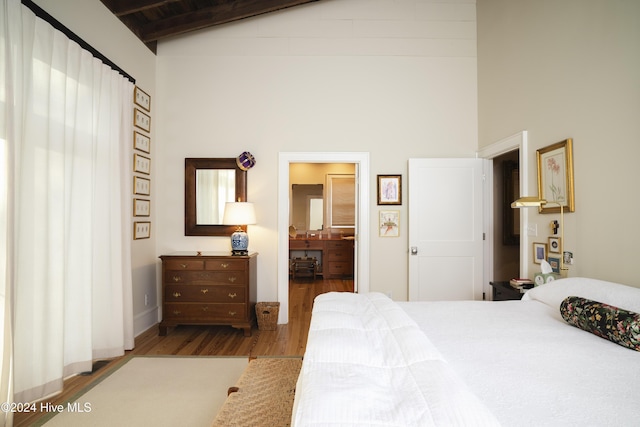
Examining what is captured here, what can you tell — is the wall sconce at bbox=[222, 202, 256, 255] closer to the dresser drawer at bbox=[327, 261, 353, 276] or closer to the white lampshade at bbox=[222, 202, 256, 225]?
the white lampshade at bbox=[222, 202, 256, 225]

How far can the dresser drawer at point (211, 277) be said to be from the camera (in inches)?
131

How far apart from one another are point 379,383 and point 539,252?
2511mm

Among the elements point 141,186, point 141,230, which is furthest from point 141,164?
point 141,230

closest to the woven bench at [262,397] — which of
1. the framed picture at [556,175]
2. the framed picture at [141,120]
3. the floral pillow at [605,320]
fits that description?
the floral pillow at [605,320]

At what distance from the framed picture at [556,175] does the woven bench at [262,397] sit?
7.59 feet

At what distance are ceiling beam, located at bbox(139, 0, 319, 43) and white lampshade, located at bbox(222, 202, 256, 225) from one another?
204 cm

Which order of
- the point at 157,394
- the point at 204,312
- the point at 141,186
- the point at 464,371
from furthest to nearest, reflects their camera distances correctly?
the point at 141,186 → the point at 204,312 → the point at 157,394 → the point at 464,371

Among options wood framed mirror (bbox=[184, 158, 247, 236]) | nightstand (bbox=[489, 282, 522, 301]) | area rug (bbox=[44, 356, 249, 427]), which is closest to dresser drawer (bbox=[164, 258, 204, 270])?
wood framed mirror (bbox=[184, 158, 247, 236])

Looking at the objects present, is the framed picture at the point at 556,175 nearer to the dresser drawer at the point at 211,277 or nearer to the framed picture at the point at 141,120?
the dresser drawer at the point at 211,277

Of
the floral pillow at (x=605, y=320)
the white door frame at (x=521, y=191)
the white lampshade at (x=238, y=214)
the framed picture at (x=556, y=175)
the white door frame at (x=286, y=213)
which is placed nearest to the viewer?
the floral pillow at (x=605, y=320)

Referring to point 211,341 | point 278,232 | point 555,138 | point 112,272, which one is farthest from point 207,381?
point 555,138

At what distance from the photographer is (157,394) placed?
218 cm

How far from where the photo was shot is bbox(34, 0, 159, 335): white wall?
2.54 m

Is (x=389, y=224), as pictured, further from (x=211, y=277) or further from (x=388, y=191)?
(x=211, y=277)
